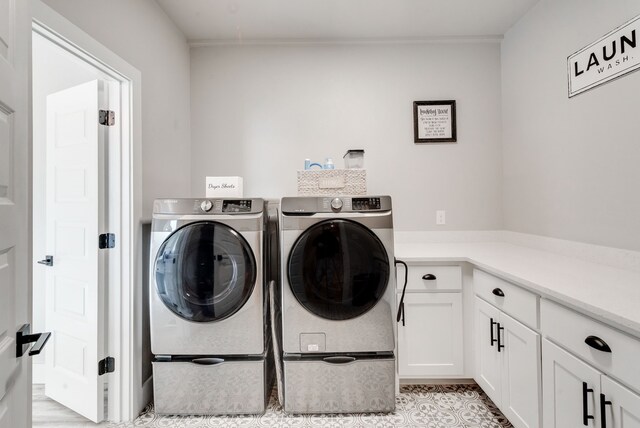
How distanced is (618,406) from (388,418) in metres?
1.10

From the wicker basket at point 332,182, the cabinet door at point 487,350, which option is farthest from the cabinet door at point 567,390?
the wicker basket at point 332,182


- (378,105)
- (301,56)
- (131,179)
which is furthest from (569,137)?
(131,179)

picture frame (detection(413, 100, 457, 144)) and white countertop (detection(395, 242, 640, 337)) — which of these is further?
picture frame (detection(413, 100, 457, 144))

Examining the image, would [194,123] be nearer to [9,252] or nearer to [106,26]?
[106,26]

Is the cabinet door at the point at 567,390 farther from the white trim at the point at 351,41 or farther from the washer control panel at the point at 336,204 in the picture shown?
the white trim at the point at 351,41

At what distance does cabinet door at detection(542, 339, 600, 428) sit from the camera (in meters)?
1.04

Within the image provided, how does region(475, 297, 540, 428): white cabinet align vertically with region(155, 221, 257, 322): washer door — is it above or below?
below

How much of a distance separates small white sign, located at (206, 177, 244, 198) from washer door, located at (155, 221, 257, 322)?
0.99ft

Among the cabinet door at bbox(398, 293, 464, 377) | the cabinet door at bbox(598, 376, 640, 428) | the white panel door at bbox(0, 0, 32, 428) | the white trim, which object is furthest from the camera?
the white trim

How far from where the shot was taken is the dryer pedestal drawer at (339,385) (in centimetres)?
173

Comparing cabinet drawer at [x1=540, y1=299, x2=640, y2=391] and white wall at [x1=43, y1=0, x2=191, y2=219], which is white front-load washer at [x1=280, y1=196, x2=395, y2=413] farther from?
white wall at [x1=43, y1=0, x2=191, y2=219]

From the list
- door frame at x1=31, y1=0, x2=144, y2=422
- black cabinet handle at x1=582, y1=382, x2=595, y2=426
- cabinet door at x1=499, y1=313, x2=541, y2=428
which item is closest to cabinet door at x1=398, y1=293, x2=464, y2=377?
cabinet door at x1=499, y1=313, x2=541, y2=428

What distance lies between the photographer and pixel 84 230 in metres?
1.72

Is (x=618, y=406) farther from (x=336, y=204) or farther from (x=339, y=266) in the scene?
(x=336, y=204)
